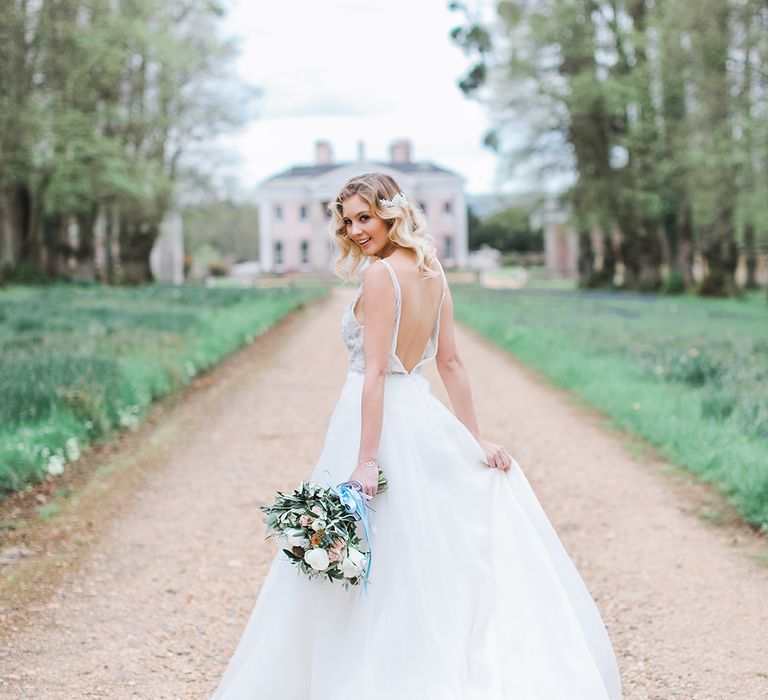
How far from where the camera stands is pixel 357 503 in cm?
267

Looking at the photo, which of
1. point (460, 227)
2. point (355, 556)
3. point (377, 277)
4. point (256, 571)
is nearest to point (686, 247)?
point (256, 571)

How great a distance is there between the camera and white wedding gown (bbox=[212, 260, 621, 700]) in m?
2.71

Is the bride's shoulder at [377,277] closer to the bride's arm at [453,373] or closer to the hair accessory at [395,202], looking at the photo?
the hair accessory at [395,202]

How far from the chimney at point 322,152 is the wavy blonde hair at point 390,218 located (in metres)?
79.7

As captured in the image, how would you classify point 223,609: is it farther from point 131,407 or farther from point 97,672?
point 131,407

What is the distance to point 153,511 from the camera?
5812 mm

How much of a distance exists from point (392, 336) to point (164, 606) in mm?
2161

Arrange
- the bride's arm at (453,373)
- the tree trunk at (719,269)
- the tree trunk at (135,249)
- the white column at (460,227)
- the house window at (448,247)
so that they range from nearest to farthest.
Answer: the bride's arm at (453,373) → the tree trunk at (719,269) → the tree trunk at (135,249) → the white column at (460,227) → the house window at (448,247)

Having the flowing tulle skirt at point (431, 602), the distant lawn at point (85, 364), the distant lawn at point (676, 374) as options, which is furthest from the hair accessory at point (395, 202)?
the distant lawn at point (85, 364)

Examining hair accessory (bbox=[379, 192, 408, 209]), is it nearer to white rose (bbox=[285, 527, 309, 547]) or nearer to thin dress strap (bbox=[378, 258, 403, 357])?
thin dress strap (bbox=[378, 258, 403, 357])

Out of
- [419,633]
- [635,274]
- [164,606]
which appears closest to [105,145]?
[635,274]

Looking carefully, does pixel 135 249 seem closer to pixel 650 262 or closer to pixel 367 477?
pixel 650 262

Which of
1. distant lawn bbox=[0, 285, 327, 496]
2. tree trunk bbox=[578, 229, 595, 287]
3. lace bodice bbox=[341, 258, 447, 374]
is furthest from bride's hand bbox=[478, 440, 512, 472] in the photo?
tree trunk bbox=[578, 229, 595, 287]

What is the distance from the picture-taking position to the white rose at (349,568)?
255cm
